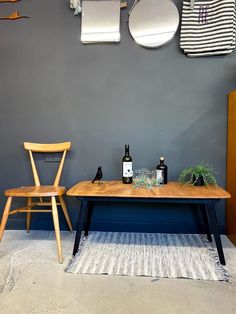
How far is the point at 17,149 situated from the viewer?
2.07 m

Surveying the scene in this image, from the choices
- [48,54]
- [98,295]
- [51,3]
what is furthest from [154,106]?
[98,295]

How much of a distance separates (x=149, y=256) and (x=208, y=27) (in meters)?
1.78

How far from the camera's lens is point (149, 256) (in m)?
1.54

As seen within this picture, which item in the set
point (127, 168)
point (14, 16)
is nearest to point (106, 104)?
point (127, 168)

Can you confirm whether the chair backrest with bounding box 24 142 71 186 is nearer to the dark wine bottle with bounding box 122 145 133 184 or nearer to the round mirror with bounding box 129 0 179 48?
the dark wine bottle with bounding box 122 145 133 184

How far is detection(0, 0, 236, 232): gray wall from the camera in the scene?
6.31 feet

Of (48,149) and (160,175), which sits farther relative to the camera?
(48,149)

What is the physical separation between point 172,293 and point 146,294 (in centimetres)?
13

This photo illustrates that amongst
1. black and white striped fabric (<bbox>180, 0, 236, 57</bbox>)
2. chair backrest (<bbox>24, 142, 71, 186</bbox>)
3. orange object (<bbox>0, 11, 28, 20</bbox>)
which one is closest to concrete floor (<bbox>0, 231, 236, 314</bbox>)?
chair backrest (<bbox>24, 142, 71, 186</bbox>)

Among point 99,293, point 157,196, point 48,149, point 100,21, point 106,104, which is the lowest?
point 99,293

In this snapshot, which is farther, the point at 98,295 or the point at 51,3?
the point at 51,3

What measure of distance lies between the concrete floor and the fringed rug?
63mm

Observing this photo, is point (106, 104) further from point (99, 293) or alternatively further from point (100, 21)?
point (99, 293)

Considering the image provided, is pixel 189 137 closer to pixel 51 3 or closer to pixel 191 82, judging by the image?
pixel 191 82
